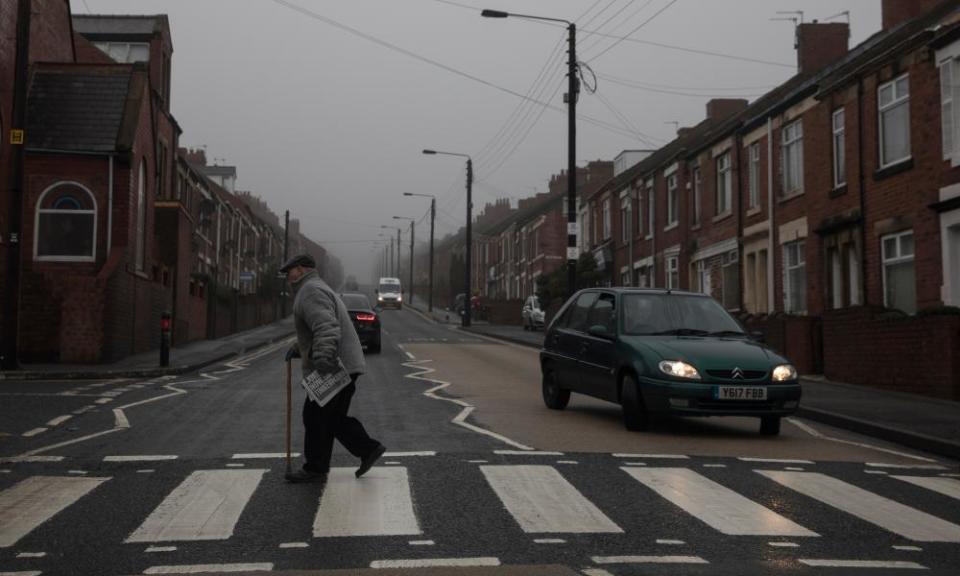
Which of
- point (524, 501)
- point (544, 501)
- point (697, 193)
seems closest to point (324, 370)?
point (524, 501)

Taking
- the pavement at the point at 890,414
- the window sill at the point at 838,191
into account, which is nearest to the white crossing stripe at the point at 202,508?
the pavement at the point at 890,414

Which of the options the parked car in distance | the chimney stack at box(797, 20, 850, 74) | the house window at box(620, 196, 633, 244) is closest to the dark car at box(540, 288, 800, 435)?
the chimney stack at box(797, 20, 850, 74)

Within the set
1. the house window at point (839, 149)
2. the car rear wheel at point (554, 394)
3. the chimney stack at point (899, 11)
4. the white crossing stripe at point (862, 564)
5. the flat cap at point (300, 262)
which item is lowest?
the white crossing stripe at point (862, 564)

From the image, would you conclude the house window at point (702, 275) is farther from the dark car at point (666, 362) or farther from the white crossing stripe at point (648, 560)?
the white crossing stripe at point (648, 560)

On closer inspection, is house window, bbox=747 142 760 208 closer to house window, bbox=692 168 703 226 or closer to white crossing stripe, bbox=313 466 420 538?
house window, bbox=692 168 703 226

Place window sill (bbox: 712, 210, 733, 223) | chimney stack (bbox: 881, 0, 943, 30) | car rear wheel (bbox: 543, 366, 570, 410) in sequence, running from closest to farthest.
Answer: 1. car rear wheel (bbox: 543, 366, 570, 410)
2. chimney stack (bbox: 881, 0, 943, 30)
3. window sill (bbox: 712, 210, 733, 223)

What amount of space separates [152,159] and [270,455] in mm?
19549

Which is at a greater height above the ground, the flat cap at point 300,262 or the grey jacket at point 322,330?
the flat cap at point 300,262

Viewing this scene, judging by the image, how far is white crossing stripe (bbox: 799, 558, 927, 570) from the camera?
522cm

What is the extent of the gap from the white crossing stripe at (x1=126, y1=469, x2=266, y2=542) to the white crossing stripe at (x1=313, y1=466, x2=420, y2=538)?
1.91ft

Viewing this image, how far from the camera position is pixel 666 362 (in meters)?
10.2

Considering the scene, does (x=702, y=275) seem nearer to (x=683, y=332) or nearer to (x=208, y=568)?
(x=683, y=332)

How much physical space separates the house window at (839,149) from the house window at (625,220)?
17476 mm

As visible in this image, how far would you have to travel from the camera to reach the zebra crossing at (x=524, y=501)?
587 centimetres
